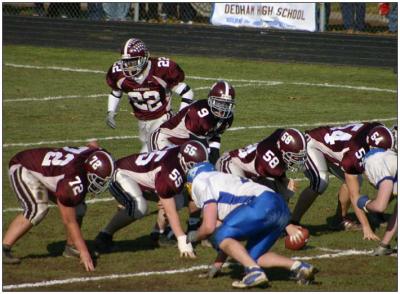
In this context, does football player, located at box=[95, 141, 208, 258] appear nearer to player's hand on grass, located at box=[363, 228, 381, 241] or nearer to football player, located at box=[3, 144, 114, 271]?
football player, located at box=[3, 144, 114, 271]

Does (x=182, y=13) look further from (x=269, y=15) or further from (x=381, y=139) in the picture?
(x=381, y=139)

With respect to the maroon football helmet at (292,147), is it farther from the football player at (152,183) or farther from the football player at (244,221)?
the football player at (244,221)

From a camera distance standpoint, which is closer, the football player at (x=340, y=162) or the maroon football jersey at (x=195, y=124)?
the football player at (x=340, y=162)

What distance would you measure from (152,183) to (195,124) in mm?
1334

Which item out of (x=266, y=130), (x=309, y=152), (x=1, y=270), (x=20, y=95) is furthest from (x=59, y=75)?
(x=1, y=270)

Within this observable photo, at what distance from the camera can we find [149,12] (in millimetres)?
23734

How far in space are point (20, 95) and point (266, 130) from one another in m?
4.89

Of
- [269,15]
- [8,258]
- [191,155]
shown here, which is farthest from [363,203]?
[269,15]

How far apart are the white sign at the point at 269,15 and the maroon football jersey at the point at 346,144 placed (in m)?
10.8

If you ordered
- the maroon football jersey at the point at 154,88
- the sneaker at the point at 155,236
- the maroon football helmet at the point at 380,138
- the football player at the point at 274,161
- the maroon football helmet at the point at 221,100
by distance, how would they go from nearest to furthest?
the football player at the point at 274,161 → the maroon football helmet at the point at 380,138 → the sneaker at the point at 155,236 → the maroon football helmet at the point at 221,100 → the maroon football jersey at the point at 154,88

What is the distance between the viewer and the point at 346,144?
10.8 m

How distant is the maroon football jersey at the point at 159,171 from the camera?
974 centimetres

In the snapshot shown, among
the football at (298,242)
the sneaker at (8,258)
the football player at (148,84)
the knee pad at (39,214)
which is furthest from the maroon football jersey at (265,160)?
the sneaker at (8,258)

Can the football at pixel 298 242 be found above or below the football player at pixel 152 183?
below
